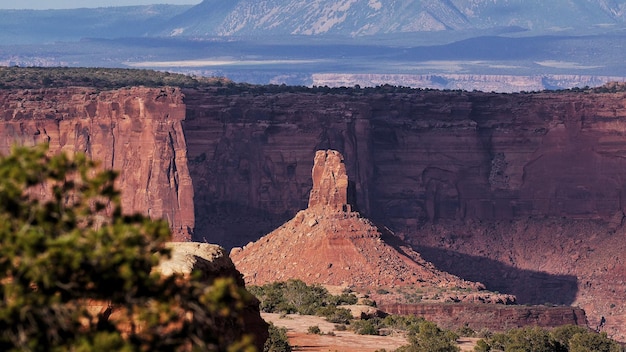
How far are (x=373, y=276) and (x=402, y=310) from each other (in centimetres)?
593

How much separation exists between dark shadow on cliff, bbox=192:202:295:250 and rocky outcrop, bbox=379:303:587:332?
66.4 feet

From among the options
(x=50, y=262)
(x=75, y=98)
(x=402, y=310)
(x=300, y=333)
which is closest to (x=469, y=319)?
(x=402, y=310)

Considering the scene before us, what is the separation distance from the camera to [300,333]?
47.8m

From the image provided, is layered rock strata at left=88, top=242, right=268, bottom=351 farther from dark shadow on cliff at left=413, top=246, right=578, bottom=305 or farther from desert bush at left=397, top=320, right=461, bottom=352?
dark shadow on cliff at left=413, top=246, right=578, bottom=305

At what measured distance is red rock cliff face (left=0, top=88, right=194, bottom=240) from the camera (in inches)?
3531

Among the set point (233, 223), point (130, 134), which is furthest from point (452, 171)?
point (130, 134)

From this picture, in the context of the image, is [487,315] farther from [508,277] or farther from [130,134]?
[130,134]

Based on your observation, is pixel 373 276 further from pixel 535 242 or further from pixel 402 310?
pixel 535 242

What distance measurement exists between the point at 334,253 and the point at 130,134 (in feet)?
61.1

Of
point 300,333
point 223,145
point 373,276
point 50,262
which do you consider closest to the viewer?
point 50,262

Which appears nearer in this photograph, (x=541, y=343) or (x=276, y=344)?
(x=276, y=344)

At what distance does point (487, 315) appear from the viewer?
70938mm

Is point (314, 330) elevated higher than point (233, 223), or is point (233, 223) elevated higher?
point (314, 330)

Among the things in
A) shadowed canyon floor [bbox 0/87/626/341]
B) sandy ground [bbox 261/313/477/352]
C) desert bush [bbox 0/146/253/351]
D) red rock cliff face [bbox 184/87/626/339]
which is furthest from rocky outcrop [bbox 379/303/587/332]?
desert bush [bbox 0/146/253/351]
